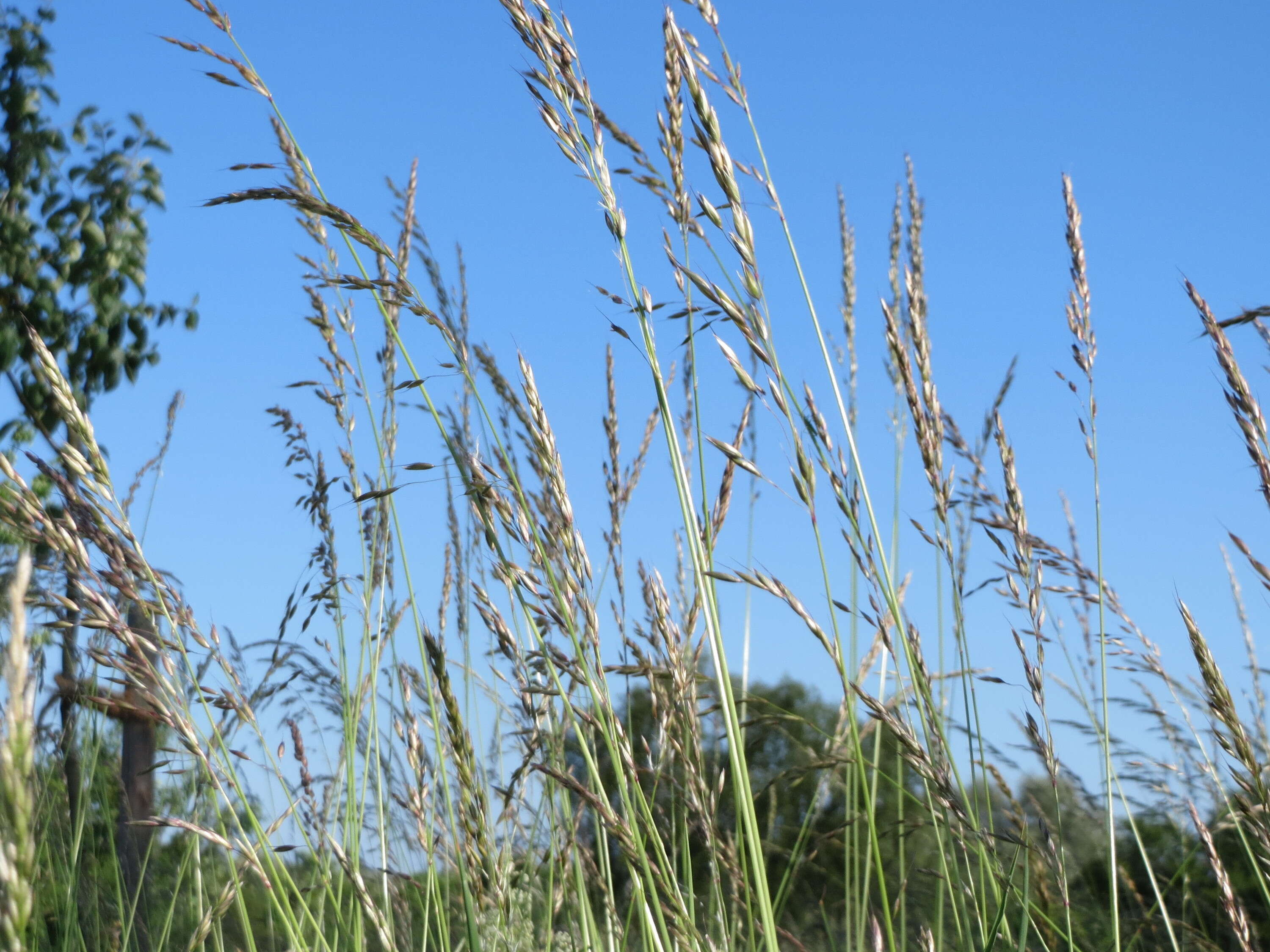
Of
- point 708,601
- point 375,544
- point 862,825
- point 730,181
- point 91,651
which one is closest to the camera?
point 708,601

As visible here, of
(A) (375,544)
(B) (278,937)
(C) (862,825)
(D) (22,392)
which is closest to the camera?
(A) (375,544)

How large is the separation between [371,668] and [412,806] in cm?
55

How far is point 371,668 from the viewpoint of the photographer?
205cm

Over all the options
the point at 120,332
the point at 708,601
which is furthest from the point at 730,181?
the point at 120,332

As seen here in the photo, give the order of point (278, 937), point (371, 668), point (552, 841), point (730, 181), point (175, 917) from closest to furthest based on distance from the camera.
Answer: point (730, 181) → point (552, 841) → point (371, 668) → point (278, 937) → point (175, 917)

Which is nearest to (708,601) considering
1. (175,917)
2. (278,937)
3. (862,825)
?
(862,825)

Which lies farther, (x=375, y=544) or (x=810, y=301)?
(x=375, y=544)

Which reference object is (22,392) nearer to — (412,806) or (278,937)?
(278,937)

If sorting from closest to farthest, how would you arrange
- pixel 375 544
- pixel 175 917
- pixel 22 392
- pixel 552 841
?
pixel 552 841
pixel 375 544
pixel 175 917
pixel 22 392

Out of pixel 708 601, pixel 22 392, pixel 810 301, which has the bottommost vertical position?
pixel 708 601

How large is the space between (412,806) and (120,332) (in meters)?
4.80

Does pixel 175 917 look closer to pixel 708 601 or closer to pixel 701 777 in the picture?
pixel 701 777

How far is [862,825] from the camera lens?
8.57ft

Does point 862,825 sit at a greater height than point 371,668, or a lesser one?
lesser
